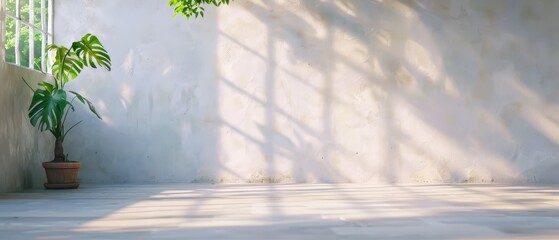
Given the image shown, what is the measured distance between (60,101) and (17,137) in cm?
45

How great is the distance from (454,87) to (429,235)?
4.68m

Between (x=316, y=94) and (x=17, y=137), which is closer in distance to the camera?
(x=17, y=137)

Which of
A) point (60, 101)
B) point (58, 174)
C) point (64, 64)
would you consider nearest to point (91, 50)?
point (64, 64)

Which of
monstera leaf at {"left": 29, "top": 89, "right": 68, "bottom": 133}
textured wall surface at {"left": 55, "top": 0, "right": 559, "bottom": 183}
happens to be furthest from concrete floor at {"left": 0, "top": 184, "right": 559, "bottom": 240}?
textured wall surface at {"left": 55, "top": 0, "right": 559, "bottom": 183}

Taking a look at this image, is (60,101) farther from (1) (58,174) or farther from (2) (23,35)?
(2) (23,35)

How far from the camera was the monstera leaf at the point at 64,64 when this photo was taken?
287 inches

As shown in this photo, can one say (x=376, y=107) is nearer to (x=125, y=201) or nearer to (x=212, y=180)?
(x=212, y=180)

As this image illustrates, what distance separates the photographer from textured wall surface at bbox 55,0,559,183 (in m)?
8.05

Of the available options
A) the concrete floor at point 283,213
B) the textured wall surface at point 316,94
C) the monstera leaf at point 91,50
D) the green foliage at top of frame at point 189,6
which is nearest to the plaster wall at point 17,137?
the concrete floor at point 283,213

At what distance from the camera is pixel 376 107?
8094 millimetres

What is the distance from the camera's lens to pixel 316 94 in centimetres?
809

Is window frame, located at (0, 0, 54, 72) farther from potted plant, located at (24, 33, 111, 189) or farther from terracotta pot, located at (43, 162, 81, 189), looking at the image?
terracotta pot, located at (43, 162, 81, 189)

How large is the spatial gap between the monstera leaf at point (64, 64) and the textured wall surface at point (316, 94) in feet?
1.82

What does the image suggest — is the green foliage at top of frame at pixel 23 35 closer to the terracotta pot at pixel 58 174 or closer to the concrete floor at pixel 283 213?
the terracotta pot at pixel 58 174
